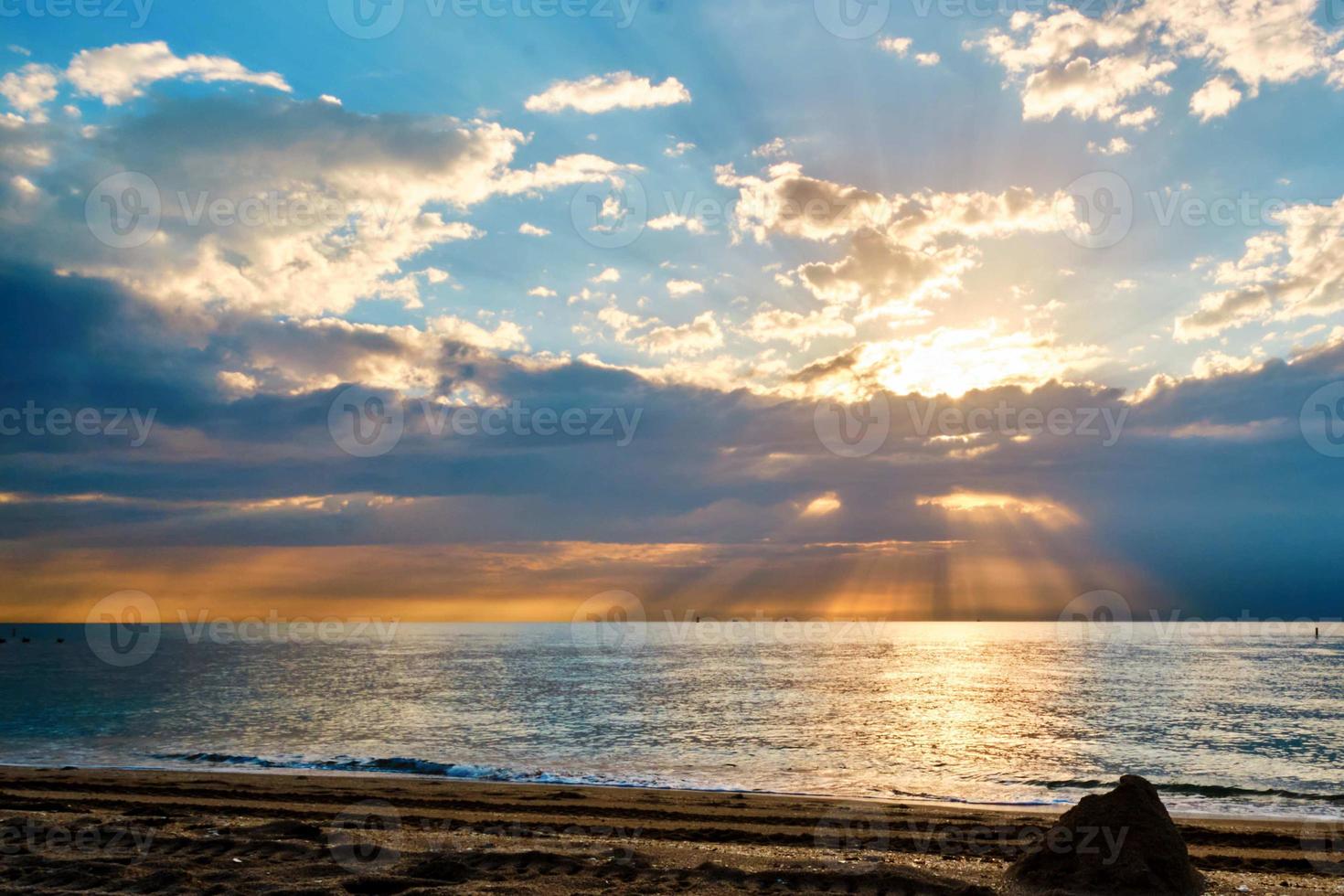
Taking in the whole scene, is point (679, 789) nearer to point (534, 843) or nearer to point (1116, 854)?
point (534, 843)

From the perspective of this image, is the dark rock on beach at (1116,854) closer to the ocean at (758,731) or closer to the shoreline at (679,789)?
the shoreline at (679,789)

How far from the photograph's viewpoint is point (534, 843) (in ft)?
50.6

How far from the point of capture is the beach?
1245 cm

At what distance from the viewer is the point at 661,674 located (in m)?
97.7

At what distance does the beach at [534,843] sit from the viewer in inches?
490

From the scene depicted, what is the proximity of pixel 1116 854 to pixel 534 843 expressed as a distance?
10.0 metres

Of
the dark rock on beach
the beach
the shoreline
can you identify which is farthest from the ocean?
the dark rock on beach

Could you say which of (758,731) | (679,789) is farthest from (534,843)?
(758,731)

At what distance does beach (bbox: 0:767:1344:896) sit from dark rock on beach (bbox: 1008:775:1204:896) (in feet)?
2.25

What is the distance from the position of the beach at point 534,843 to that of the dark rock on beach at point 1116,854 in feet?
2.25

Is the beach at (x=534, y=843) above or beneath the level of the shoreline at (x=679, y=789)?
above

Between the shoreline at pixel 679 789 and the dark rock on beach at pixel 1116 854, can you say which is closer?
the dark rock on beach at pixel 1116 854

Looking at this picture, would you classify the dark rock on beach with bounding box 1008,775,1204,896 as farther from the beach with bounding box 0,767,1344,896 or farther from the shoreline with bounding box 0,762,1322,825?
the shoreline with bounding box 0,762,1322,825

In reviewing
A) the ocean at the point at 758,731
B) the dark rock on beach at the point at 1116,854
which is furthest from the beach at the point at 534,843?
the ocean at the point at 758,731
